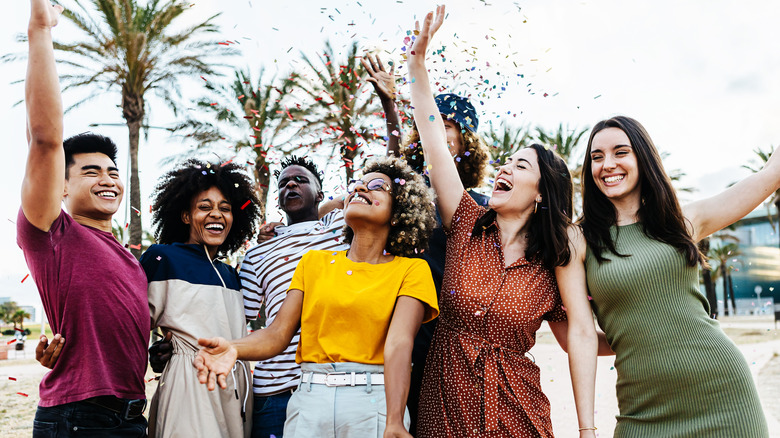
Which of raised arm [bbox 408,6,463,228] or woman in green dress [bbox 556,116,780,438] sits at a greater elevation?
raised arm [bbox 408,6,463,228]

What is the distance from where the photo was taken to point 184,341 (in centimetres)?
386

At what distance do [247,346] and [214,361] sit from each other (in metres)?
0.25

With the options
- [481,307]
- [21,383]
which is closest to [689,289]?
[481,307]

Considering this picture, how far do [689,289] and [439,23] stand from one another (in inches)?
86.9

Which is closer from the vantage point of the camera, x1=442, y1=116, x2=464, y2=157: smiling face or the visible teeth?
the visible teeth

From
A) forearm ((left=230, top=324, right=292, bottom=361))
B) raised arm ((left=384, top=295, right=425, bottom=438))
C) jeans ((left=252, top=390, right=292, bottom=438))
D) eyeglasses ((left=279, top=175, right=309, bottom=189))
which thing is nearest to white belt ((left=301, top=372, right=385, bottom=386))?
raised arm ((left=384, top=295, right=425, bottom=438))

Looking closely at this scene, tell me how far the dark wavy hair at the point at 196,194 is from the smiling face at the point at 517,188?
80.3 inches

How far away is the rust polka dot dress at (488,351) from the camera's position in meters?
3.30

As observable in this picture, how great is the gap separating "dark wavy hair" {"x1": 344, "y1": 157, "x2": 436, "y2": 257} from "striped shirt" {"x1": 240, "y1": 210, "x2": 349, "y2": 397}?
2.03 ft

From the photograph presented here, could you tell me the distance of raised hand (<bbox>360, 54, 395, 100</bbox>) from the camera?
15.0 feet

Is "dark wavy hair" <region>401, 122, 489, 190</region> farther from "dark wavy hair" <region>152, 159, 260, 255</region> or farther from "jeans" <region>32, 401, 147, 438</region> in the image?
"jeans" <region>32, 401, 147, 438</region>

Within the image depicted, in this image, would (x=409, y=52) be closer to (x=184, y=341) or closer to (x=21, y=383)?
(x=184, y=341)

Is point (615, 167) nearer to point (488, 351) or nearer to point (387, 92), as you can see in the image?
point (488, 351)

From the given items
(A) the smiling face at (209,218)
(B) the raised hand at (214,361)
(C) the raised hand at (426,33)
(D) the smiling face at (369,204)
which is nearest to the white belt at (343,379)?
(B) the raised hand at (214,361)
